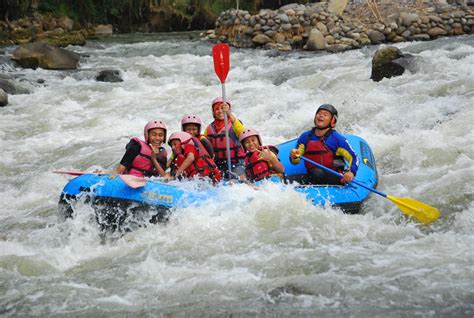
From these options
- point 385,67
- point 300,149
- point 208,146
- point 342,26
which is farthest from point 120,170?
point 342,26

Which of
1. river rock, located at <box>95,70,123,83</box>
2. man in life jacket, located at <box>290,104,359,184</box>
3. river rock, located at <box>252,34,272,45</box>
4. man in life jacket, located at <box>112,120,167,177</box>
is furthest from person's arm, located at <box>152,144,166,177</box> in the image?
river rock, located at <box>252,34,272,45</box>

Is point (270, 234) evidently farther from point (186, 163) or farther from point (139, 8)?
point (139, 8)

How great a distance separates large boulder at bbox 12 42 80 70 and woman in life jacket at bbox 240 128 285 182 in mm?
8884

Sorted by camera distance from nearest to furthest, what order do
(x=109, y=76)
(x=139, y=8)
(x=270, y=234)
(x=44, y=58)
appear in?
1. (x=270, y=234)
2. (x=109, y=76)
3. (x=44, y=58)
4. (x=139, y=8)

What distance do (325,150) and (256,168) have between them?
709mm

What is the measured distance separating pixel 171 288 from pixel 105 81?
880 cm

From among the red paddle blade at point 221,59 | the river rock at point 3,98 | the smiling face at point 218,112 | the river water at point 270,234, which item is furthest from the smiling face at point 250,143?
the river rock at point 3,98

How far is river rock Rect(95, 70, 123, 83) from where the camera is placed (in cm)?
1204

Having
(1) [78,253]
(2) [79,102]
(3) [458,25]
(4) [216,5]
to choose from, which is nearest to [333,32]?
(3) [458,25]

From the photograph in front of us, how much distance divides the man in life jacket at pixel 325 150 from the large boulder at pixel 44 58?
28.9ft

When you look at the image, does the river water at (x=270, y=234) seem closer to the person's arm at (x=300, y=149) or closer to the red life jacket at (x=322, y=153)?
the red life jacket at (x=322, y=153)

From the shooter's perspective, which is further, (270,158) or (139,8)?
(139,8)

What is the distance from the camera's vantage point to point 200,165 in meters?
5.32

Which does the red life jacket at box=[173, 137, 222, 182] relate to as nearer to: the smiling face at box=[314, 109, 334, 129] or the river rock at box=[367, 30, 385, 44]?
the smiling face at box=[314, 109, 334, 129]
